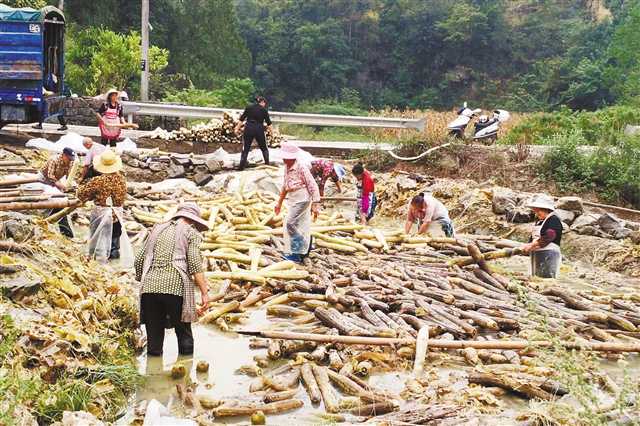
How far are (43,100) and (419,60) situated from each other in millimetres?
34396

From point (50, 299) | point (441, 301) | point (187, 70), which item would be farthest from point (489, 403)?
point (187, 70)

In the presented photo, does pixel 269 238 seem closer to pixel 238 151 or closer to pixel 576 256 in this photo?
→ pixel 576 256

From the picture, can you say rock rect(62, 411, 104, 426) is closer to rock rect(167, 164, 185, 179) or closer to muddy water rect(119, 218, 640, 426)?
muddy water rect(119, 218, 640, 426)

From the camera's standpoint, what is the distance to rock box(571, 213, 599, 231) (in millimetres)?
12750

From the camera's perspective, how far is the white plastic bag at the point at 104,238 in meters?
8.98

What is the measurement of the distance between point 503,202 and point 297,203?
5759 millimetres

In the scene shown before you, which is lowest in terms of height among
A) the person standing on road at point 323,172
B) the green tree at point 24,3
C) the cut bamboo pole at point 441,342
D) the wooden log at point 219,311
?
the wooden log at point 219,311

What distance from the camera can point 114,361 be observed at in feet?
19.9

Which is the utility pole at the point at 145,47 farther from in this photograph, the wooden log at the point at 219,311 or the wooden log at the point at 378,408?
the wooden log at the point at 378,408

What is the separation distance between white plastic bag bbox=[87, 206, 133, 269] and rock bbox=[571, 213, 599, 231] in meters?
7.64

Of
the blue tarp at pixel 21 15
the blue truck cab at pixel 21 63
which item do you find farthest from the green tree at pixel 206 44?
the blue truck cab at pixel 21 63

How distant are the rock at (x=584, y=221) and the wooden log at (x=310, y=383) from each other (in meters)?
8.01

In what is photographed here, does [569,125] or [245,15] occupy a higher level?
[245,15]

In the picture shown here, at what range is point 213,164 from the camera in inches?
631
